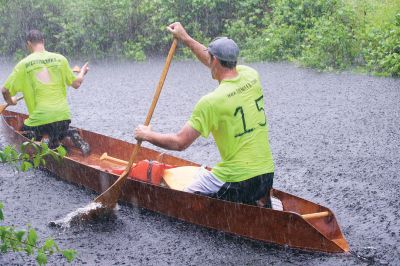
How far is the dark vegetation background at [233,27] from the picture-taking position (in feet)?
49.0

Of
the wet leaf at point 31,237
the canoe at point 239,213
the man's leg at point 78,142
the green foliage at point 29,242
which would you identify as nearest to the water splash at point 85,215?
the canoe at point 239,213

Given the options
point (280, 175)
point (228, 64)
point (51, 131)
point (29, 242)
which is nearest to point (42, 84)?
point (51, 131)

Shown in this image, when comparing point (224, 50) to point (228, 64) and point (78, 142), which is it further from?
point (78, 142)

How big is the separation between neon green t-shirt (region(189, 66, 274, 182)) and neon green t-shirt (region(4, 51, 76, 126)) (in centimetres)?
344

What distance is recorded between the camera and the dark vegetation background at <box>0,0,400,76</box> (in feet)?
49.0

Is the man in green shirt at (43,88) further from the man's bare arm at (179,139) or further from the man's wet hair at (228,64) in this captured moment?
the man's wet hair at (228,64)

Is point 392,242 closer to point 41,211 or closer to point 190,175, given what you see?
point 190,175

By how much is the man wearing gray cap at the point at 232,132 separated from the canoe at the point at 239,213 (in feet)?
0.65

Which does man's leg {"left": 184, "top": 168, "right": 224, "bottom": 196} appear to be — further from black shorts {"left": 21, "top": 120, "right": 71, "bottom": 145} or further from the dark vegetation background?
the dark vegetation background

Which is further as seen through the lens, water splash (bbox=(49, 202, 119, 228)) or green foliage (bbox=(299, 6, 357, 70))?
green foliage (bbox=(299, 6, 357, 70))

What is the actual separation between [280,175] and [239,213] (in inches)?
101

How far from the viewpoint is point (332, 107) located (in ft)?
39.6

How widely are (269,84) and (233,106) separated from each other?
8.99 metres

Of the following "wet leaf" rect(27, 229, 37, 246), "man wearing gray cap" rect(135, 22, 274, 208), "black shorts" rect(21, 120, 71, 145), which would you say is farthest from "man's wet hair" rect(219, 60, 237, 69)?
"black shorts" rect(21, 120, 71, 145)
